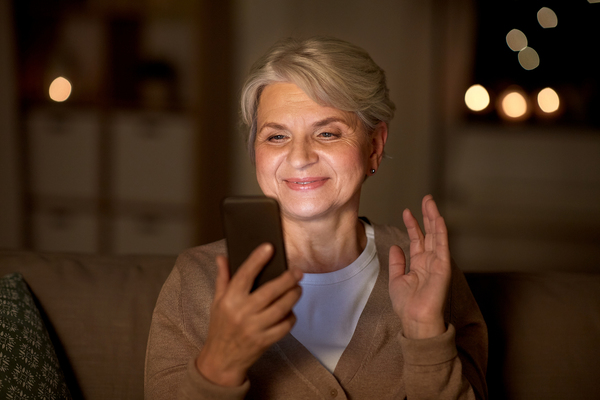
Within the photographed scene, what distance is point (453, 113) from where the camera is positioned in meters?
3.63

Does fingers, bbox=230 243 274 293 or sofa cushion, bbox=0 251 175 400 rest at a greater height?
fingers, bbox=230 243 274 293

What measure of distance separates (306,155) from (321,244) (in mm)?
238

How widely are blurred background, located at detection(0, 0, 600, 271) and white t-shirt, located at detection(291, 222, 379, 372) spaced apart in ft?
6.69

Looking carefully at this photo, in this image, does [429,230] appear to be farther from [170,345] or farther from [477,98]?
[477,98]

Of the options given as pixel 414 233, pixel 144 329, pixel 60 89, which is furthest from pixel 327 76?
pixel 60 89

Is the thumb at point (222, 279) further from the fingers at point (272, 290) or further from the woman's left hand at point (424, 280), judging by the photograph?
the woman's left hand at point (424, 280)

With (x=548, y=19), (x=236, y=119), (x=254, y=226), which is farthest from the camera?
(x=548, y=19)

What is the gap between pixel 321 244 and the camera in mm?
1229

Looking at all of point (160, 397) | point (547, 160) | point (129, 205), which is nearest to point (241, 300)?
point (160, 397)

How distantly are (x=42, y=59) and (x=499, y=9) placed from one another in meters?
3.03

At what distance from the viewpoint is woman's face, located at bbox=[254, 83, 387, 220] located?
1114 millimetres

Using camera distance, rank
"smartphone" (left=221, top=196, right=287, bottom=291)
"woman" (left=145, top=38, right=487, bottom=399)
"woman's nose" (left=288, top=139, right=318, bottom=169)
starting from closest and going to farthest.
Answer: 1. "smartphone" (left=221, top=196, right=287, bottom=291)
2. "woman" (left=145, top=38, right=487, bottom=399)
3. "woman's nose" (left=288, top=139, right=318, bottom=169)

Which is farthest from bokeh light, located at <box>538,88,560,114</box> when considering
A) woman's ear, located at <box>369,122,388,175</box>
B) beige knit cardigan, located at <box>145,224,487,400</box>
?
beige knit cardigan, located at <box>145,224,487,400</box>

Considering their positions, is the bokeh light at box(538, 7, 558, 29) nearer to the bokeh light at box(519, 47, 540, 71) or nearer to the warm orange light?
the bokeh light at box(519, 47, 540, 71)
